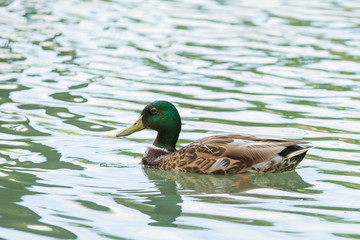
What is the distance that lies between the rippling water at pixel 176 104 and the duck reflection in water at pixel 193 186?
0.02m

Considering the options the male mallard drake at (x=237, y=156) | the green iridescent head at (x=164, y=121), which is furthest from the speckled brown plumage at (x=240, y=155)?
the green iridescent head at (x=164, y=121)

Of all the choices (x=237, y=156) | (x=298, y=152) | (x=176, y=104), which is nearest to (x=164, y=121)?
(x=237, y=156)

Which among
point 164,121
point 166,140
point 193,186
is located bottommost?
point 193,186

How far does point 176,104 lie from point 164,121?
2.48 metres

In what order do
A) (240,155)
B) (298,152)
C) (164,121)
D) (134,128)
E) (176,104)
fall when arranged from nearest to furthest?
(298,152) < (240,155) < (164,121) < (134,128) < (176,104)

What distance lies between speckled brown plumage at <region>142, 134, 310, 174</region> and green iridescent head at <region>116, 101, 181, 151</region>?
505 millimetres

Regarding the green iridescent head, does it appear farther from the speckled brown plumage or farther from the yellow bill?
the speckled brown plumage

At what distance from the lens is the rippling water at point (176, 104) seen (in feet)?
21.4

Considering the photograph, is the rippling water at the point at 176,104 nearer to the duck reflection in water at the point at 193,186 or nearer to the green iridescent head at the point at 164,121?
the duck reflection in water at the point at 193,186

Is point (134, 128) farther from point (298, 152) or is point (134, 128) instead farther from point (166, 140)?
point (298, 152)

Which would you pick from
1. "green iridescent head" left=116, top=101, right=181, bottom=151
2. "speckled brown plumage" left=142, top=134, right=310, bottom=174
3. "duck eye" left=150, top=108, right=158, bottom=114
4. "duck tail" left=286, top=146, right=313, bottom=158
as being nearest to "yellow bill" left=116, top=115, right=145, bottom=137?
"green iridescent head" left=116, top=101, right=181, bottom=151

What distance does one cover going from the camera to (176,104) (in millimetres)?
11156

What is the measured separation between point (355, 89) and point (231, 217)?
20.0 feet

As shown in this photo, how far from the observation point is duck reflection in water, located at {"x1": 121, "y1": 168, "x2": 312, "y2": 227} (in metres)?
6.81
